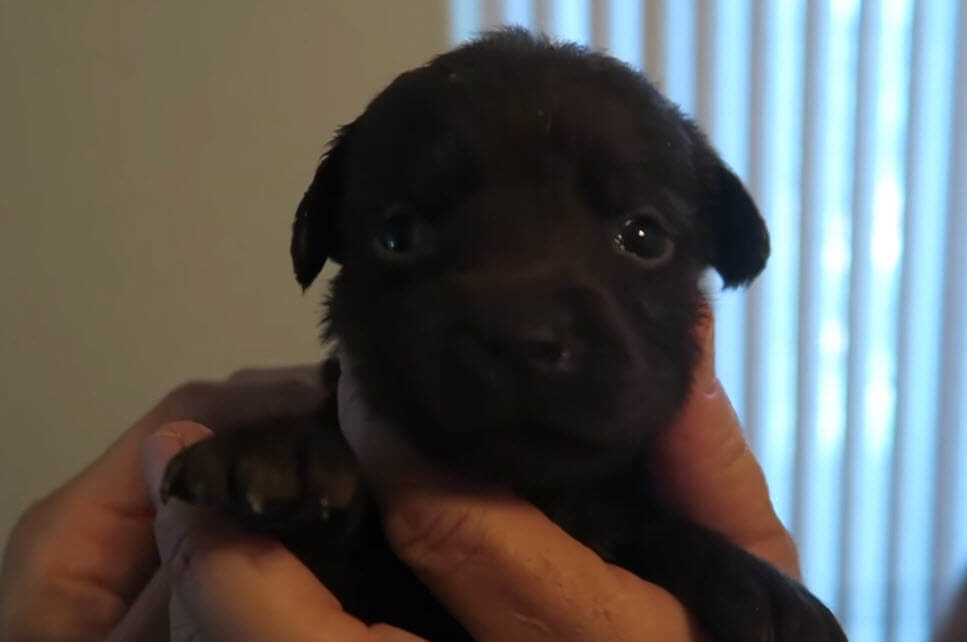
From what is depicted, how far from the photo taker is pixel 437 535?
3.49 ft

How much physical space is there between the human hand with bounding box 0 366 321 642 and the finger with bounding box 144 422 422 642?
351mm

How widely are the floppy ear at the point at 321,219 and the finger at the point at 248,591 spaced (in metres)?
0.35

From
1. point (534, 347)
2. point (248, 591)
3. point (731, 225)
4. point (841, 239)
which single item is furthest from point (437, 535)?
point (841, 239)

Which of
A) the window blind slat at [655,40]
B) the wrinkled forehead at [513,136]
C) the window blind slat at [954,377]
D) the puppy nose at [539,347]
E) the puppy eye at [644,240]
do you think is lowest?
the window blind slat at [954,377]

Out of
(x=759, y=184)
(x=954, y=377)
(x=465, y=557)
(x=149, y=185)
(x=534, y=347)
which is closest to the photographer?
(x=534, y=347)

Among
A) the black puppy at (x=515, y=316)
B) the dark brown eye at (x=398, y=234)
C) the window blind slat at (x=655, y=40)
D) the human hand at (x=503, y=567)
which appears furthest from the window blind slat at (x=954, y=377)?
the dark brown eye at (x=398, y=234)

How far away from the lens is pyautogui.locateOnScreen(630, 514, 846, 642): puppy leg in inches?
41.2

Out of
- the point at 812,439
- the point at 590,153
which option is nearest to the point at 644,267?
the point at 590,153

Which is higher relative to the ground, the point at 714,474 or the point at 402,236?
the point at 402,236

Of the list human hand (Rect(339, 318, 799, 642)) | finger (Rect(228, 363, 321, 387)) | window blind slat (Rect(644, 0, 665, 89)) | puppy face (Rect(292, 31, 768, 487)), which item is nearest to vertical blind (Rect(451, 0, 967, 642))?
window blind slat (Rect(644, 0, 665, 89))

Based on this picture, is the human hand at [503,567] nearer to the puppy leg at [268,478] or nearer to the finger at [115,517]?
the puppy leg at [268,478]

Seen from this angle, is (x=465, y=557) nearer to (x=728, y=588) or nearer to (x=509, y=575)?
(x=509, y=575)

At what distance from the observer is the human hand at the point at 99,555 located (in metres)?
1.44

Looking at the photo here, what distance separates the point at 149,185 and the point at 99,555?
0.95 metres
